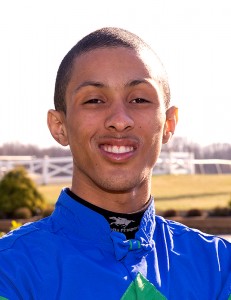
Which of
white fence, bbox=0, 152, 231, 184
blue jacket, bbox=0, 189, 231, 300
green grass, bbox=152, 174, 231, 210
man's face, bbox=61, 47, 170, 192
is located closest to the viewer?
blue jacket, bbox=0, 189, 231, 300

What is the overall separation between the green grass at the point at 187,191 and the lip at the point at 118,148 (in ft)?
61.1

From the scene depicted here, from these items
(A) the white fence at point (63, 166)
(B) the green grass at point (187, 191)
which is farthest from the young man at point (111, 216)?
(A) the white fence at point (63, 166)

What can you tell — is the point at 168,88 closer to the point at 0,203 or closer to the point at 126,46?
the point at 126,46

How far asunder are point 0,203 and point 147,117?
17824mm

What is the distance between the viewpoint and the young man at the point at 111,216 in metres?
1.97

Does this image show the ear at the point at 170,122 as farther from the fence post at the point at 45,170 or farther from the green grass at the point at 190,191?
the fence post at the point at 45,170

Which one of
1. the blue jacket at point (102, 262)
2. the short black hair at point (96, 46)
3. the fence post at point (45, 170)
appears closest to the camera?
the blue jacket at point (102, 262)

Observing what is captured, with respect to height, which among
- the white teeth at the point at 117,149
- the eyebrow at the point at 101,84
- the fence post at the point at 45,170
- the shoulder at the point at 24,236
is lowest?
the fence post at the point at 45,170

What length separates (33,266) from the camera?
1.95 metres

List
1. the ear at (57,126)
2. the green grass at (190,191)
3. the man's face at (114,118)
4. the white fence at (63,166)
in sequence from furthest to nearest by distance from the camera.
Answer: the white fence at (63,166) < the green grass at (190,191) < the ear at (57,126) < the man's face at (114,118)

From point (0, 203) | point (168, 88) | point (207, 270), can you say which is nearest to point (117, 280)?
point (207, 270)

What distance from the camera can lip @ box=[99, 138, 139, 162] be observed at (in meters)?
2.08

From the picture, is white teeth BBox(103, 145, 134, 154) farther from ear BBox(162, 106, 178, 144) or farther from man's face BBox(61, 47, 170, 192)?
ear BBox(162, 106, 178, 144)

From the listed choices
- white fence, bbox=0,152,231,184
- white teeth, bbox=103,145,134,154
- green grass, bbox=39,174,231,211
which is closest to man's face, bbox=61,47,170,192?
white teeth, bbox=103,145,134,154
